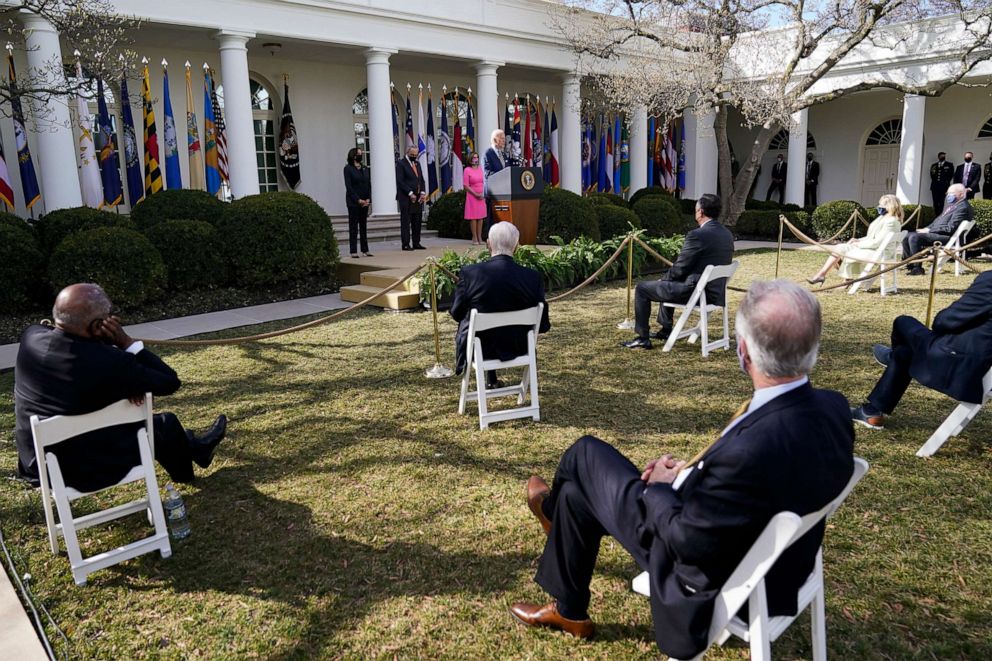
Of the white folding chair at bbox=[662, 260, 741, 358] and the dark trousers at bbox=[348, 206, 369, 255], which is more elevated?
the dark trousers at bbox=[348, 206, 369, 255]

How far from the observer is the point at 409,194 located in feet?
41.8

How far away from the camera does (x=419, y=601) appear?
309cm

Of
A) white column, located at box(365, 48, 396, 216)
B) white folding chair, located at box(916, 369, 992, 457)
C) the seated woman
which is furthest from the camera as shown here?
white column, located at box(365, 48, 396, 216)

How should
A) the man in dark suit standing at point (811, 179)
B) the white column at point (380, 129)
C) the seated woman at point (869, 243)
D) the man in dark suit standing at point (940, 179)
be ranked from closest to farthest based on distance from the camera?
the seated woman at point (869, 243) → the white column at point (380, 129) → the man in dark suit standing at point (940, 179) → the man in dark suit standing at point (811, 179)

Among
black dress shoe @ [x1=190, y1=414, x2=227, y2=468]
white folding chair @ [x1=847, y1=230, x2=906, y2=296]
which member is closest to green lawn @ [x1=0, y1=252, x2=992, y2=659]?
black dress shoe @ [x1=190, y1=414, x2=227, y2=468]

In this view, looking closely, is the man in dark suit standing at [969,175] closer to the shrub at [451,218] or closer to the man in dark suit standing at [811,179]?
the man in dark suit standing at [811,179]

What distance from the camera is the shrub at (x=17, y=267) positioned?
9.21 m

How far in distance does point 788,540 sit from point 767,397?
0.42m

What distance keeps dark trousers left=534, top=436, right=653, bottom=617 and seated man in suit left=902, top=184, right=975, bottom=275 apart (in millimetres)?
11641

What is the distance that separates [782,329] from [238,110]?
1451cm

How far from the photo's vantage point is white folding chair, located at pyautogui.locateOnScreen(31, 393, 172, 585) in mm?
3176

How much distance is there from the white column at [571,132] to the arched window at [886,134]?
41.3 feet

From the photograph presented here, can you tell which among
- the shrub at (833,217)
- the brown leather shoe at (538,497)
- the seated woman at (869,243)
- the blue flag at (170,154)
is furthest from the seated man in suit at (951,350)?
the shrub at (833,217)

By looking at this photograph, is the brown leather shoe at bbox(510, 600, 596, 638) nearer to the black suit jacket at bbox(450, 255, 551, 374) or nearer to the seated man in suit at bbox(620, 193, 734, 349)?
the black suit jacket at bbox(450, 255, 551, 374)
